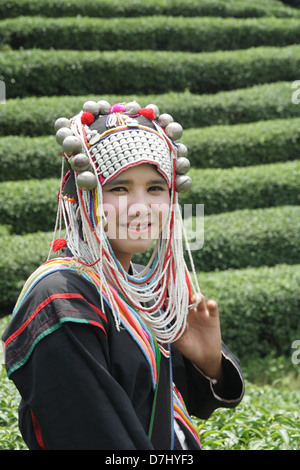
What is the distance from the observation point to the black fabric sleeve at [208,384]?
176cm

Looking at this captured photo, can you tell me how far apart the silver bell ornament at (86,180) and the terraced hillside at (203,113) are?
133 inches

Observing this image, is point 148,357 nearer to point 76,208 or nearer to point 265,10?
point 76,208

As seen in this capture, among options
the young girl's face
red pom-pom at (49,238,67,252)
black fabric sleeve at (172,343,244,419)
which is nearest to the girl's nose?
the young girl's face

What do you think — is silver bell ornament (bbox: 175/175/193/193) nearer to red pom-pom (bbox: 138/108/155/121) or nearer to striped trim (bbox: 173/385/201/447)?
red pom-pom (bbox: 138/108/155/121)

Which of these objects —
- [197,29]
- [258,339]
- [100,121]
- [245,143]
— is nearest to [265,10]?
[197,29]

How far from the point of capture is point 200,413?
1.85 meters

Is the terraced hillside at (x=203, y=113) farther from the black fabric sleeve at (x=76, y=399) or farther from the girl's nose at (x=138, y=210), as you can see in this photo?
the black fabric sleeve at (x=76, y=399)

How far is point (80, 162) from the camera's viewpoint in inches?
57.5

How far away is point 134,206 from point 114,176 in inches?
3.8

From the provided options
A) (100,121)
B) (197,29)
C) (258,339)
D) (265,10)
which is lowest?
(258,339)

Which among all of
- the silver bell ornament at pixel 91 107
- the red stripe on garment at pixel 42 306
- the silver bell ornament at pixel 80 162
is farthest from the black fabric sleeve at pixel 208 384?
the silver bell ornament at pixel 91 107

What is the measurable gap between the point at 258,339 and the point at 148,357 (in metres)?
3.68

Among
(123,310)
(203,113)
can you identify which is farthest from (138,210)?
(203,113)

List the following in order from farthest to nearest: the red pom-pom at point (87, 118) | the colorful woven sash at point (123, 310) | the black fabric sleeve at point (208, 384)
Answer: the black fabric sleeve at point (208, 384)
the red pom-pom at point (87, 118)
the colorful woven sash at point (123, 310)
